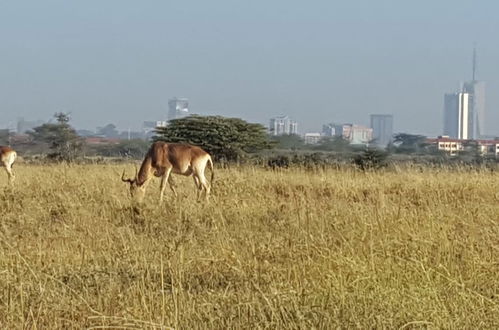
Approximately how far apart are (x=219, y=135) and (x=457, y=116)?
57646mm

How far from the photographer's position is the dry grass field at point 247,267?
16.0 ft

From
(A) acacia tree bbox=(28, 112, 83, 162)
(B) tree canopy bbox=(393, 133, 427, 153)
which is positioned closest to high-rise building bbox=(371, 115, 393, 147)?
(B) tree canopy bbox=(393, 133, 427, 153)

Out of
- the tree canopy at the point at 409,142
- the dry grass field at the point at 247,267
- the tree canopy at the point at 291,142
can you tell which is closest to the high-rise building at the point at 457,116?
the tree canopy at the point at 409,142

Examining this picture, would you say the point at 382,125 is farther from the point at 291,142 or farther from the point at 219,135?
the point at 219,135

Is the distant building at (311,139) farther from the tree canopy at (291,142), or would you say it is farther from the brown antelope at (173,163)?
the brown antelope at (173,163)

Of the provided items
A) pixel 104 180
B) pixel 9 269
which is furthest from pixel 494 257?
pixel 104 180

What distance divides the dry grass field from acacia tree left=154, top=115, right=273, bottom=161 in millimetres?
18912

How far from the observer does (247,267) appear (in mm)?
6531

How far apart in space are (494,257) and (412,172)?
11705 mm

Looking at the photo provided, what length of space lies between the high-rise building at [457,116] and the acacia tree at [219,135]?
48.2m

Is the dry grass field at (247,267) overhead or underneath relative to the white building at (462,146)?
underneath

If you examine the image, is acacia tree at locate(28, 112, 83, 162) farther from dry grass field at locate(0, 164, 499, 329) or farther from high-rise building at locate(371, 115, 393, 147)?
high-rise building at locate(371, 115, 393, 147)

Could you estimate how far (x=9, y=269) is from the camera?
6340 mm

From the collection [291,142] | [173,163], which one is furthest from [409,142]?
[173,163]
